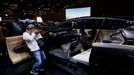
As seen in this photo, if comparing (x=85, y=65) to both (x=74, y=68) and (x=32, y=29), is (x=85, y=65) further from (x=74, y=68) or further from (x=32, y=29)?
(x=32, y=29)

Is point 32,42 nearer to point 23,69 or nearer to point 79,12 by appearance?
point 23,69

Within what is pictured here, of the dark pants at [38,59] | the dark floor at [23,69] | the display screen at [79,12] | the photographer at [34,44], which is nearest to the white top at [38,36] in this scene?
the photographer at [34,44]

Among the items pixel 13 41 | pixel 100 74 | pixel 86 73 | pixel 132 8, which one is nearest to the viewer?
pixel 100 74

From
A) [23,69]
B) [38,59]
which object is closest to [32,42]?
[38,59]

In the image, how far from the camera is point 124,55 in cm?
225

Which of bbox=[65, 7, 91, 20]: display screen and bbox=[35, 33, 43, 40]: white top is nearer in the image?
bbox=[35, 33, 43, 40]: white top

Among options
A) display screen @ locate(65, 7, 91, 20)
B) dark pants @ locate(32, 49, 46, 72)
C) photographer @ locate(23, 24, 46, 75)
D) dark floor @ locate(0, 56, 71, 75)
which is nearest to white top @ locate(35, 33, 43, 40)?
photographer @ locate(23, 24, 46, 75)

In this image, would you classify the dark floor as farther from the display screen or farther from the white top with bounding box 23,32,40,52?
the display screen

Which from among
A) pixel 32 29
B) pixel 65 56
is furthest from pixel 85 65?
pixel 32 29

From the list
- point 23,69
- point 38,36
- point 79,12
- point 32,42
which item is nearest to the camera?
point 32,42

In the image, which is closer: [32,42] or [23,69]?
[32,42]

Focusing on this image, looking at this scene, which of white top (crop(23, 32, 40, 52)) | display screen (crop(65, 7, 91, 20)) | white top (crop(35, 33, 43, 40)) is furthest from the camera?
display screen (crop(65, 7, 91, 20))

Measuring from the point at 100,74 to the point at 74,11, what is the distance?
15.2 feet

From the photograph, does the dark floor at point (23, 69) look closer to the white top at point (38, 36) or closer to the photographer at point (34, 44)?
the photographer at point (34, 44)
